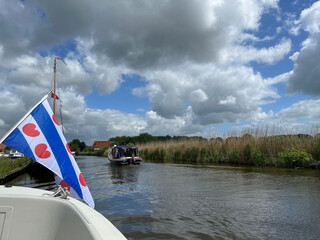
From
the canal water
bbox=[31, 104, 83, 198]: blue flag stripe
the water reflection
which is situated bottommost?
the water reflection

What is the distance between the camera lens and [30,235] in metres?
2.16

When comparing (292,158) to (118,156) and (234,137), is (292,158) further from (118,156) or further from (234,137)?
(118,156)

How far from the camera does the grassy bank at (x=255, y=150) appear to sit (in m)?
14.1

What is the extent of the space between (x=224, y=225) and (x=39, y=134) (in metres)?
3.84

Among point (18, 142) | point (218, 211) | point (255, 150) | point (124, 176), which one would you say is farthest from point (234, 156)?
point (18, 142)

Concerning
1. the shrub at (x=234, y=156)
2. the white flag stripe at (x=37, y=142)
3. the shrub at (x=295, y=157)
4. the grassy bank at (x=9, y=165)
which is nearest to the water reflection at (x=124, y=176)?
the grassy bank at (x=9, y=165)

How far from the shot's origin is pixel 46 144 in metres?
3.05

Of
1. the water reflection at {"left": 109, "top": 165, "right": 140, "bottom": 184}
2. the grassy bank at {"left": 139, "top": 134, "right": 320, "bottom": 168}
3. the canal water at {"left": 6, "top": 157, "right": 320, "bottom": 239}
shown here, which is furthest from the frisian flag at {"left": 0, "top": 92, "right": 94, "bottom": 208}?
the grassy bank at {"left": 139, "top": 134, "right": 320, "bottom": 168}

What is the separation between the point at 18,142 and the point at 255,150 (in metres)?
16.3

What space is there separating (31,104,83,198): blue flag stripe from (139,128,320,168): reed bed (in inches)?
556

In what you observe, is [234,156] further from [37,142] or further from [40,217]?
[40,217]

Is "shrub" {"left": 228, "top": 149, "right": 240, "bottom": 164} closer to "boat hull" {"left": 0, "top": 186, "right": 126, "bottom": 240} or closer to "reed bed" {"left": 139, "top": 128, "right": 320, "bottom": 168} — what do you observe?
"reed bed" {"left": 139, "top": 128, "right": 320, "bottom": 168}

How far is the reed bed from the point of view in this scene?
14.1 m

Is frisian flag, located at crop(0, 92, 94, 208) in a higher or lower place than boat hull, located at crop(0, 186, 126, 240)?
higher
